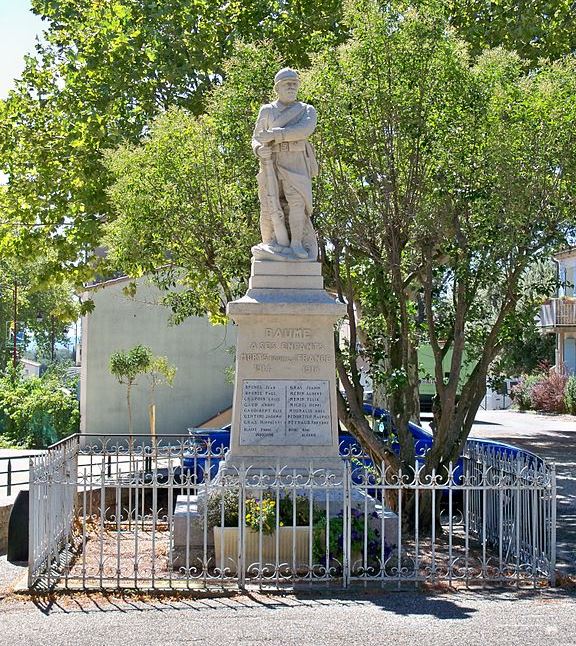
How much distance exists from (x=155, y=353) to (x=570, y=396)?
1947cm

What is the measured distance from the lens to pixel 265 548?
9.42 meters

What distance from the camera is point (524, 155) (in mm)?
11797

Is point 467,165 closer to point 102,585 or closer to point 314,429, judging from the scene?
point 314,429

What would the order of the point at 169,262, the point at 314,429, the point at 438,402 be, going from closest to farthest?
the point at 314,429 < the point at 438,402 < the point at 169,262

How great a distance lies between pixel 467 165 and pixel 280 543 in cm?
500

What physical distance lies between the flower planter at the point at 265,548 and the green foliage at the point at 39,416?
747 inches

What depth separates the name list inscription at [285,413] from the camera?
10.3m

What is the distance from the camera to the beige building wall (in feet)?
89.2

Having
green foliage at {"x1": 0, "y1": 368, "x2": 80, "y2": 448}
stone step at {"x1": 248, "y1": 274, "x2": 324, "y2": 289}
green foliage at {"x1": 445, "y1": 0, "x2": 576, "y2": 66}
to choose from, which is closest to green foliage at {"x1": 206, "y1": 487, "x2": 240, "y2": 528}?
stone step at {"x1": 248, "y1": 274, "x2": 324, "y2": 289}

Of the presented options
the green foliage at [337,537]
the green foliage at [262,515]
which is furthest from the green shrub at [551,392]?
the green foliage at [262,515]

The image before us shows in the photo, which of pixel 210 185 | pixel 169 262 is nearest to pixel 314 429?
pixel 210 185

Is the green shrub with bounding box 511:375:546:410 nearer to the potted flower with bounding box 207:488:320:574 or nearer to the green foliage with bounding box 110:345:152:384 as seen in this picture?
the green foliage with bounding box 110:345:152:384

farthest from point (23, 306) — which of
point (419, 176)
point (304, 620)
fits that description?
point (304, 620)

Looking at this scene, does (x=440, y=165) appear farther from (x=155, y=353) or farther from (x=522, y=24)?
(x=155, y=353)
